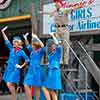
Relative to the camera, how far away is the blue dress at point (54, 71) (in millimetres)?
10930

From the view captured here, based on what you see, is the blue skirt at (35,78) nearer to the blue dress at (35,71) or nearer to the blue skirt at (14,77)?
the blue dress at (35,71)

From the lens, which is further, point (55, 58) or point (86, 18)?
point (86, 18)

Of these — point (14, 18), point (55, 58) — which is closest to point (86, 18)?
point (55, 58)

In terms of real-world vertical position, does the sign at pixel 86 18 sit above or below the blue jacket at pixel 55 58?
above

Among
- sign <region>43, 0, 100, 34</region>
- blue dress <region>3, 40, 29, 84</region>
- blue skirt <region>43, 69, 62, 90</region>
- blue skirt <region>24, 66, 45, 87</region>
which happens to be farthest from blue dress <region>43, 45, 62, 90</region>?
sign <region>43, 0, 100, 34</region>

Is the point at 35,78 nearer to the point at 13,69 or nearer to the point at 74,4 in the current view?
the point at 13,69

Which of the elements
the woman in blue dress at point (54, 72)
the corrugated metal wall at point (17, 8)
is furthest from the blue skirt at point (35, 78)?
the corrugated metal wall at point (17, 8)

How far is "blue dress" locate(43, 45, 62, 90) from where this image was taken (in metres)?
10.9

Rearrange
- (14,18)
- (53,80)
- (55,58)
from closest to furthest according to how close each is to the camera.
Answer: (53,80) → (55,58) → (14,18)

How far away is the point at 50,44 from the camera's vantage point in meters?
11.6

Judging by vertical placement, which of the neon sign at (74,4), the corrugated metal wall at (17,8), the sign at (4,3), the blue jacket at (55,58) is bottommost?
the blue jacket at (55,58)

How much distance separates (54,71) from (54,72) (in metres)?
0.02

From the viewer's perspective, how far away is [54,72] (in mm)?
10992

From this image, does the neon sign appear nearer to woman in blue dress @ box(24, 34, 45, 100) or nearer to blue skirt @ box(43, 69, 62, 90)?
woman in blue dress @ box(24, 34, 45, 100)
